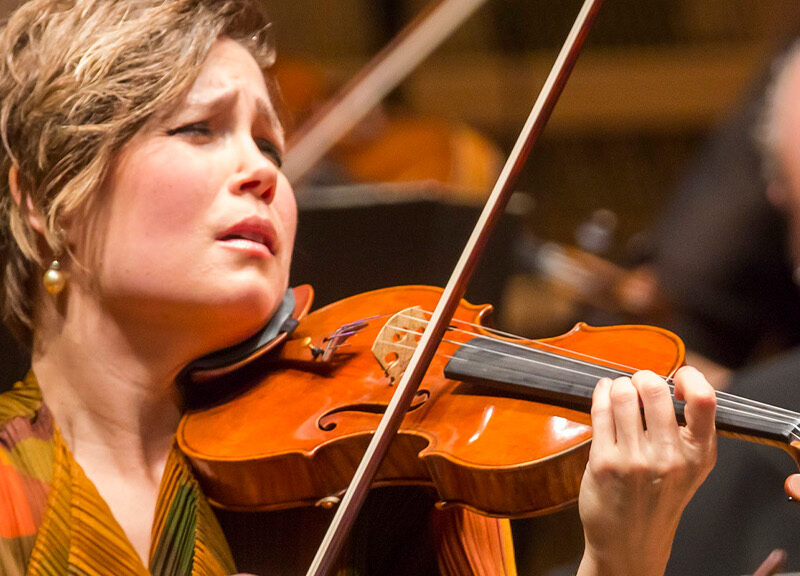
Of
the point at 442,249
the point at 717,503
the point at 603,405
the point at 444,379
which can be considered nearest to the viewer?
the point at 603,405

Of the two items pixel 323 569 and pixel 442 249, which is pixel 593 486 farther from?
pixel 442 249

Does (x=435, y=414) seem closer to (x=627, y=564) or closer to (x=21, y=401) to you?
(x=627, y=564)

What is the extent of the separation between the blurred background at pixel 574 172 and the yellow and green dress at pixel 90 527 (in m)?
0.05

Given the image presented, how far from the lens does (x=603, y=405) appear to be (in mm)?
550

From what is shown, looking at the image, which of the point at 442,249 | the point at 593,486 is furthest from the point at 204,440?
the point at 442,249

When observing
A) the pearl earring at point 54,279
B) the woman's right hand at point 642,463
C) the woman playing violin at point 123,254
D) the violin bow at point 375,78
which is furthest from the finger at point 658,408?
the violin bow at point 375,78

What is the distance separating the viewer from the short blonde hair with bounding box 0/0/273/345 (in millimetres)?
655

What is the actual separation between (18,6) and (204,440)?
1.13ft

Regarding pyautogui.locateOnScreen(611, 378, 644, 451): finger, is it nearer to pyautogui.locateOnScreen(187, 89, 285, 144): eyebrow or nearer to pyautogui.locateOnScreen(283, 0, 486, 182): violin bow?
pyautogui.locateOnScreen(187, 89, 285, 144): eyebrow

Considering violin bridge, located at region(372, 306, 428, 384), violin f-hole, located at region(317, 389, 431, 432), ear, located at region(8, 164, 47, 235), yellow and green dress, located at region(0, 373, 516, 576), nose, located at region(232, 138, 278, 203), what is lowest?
yellow and green dress, located at region(0, 373, 516, 576)

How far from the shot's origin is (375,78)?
1877 mm

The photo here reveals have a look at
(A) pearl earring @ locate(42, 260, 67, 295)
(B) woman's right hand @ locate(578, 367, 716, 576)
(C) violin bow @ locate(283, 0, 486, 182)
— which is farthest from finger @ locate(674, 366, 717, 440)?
(C) violin bow @ locate(283, 0, 486, 182)

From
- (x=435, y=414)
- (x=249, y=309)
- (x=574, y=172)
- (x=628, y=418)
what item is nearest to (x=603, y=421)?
(x=628, y=418)

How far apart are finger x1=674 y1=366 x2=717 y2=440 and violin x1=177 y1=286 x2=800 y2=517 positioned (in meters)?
0.01
